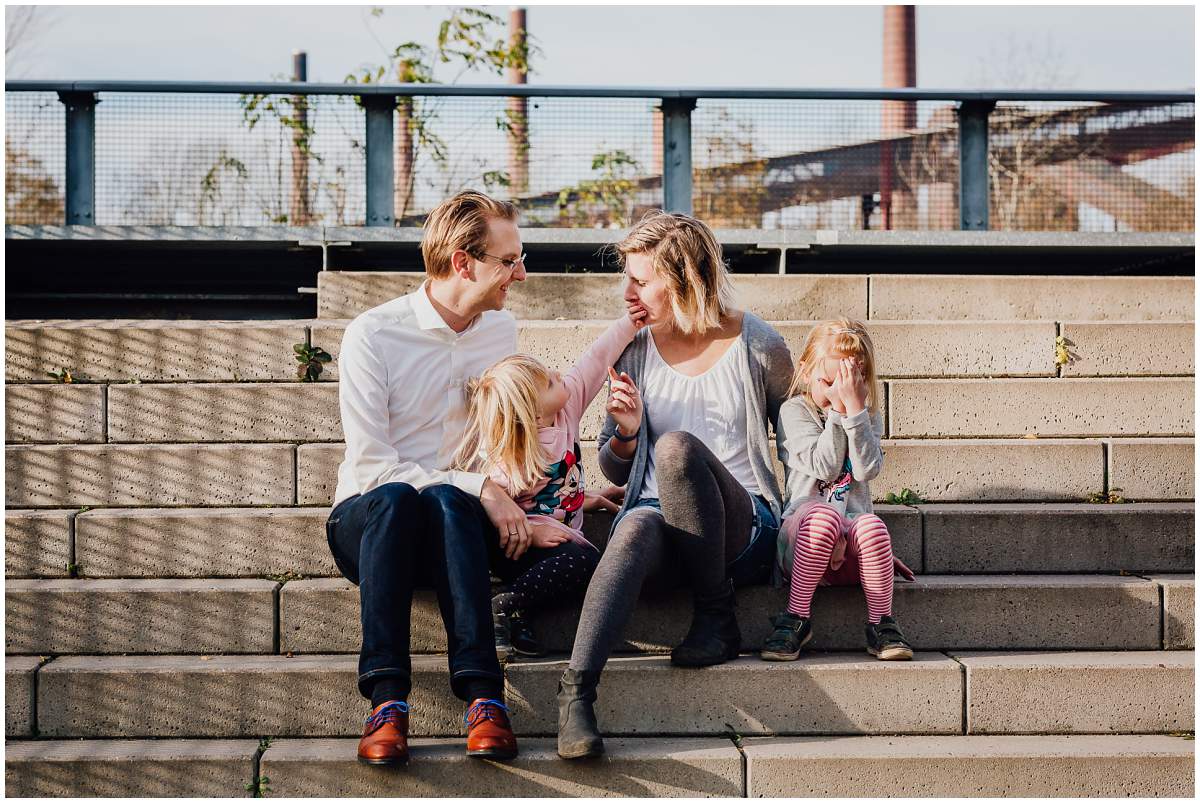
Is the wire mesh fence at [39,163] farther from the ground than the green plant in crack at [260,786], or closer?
farther from the ground

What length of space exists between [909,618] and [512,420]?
4.38 ft

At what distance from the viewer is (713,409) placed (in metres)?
3.36

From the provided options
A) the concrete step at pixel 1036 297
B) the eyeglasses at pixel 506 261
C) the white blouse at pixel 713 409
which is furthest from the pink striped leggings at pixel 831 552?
the concrete step at pixel 1036 297

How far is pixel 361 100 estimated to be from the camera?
5953mm

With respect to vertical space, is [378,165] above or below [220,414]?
above

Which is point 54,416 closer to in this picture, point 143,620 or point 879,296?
point 143,620

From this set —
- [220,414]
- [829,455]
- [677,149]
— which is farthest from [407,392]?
[677,149]

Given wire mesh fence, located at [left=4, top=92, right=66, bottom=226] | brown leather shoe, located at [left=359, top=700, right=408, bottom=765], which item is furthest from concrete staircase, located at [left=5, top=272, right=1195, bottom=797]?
wire mesh fence, located at [left=4, top=92, right=66, bottom=226]

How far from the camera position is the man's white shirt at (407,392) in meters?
3.05

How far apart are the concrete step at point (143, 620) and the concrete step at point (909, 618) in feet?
0.35

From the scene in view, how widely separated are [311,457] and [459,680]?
133 cm

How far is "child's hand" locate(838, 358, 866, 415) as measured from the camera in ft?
10.3

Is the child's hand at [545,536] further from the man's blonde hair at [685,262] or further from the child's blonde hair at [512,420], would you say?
the man's blonde hair at [685,262]

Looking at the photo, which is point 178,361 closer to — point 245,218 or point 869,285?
point 245,218
